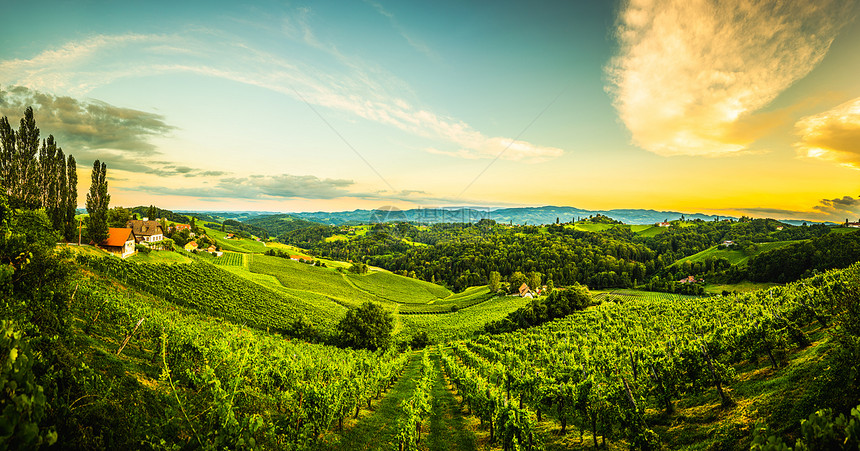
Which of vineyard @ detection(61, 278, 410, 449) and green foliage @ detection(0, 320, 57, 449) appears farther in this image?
vineyard @ detection(61, 278, 410, 449)

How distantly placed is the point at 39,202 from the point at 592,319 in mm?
74692

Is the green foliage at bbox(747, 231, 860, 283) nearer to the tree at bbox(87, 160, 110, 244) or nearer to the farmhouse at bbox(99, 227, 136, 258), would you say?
the farmhouse at bbox(99, 227, 136, 258)

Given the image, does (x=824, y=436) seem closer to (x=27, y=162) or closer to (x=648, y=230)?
(x=27, y=162)

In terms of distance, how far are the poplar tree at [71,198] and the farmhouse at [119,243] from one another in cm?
361

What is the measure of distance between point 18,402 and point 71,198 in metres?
64.6

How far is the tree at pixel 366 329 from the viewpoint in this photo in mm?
37594

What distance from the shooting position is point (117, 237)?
4609 cm

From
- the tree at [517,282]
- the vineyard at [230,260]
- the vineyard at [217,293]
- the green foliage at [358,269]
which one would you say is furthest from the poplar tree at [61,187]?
A: the tree at [517,282]

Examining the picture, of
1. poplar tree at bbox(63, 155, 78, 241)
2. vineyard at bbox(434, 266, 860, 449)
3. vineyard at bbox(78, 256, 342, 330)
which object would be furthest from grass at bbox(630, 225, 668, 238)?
poplar tree at bbox(63, 155, 78, 241)

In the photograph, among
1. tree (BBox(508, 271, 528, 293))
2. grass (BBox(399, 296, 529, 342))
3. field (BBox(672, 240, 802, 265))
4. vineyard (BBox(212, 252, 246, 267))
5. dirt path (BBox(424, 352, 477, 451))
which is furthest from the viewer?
tree (BBox(508, 271, 528, 293))

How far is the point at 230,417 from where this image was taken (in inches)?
204

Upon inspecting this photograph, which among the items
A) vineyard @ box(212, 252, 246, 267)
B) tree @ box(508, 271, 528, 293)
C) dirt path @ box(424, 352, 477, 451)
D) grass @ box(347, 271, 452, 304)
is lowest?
grass @ box(347, 271, 452, 304)

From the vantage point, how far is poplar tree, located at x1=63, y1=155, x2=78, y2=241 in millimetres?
42250

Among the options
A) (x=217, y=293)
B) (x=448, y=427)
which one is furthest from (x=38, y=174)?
(x=448, y=427)
